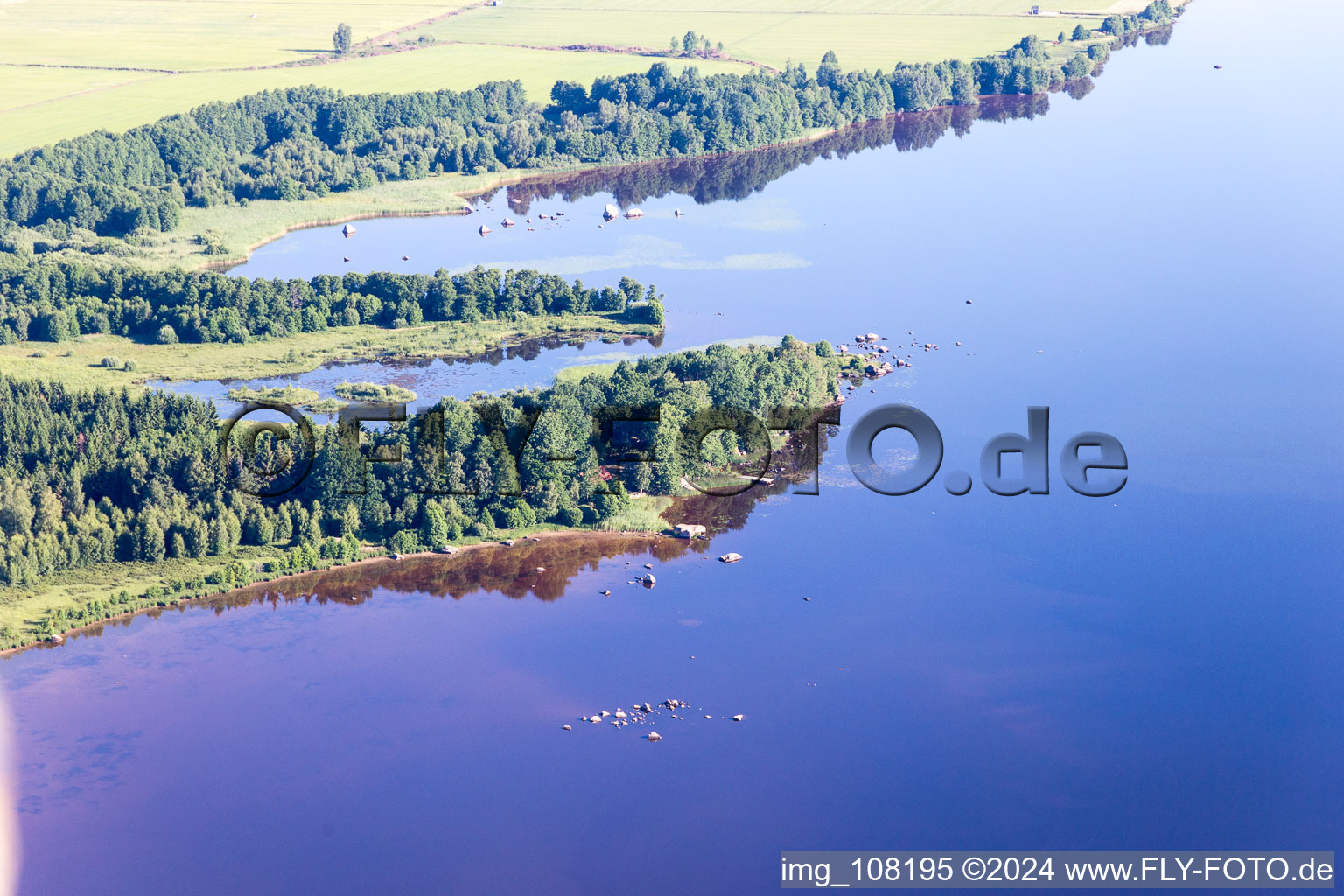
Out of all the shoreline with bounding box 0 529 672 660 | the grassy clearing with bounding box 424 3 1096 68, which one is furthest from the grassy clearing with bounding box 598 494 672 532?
the grassy clearing with bounding box 424 3 1096 68

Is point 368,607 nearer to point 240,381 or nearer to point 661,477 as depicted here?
point 661,477

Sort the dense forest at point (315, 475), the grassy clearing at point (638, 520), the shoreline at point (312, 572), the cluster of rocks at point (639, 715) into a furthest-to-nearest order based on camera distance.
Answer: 1. the grassy clearing at point (638, 520)
2. the dense forest at point (315, 475)
3. the shoreline at point (312, 572)
4. the cluster of rocks at point (639, 715)

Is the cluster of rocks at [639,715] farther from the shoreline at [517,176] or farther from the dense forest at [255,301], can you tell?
the shoreline at [517,176]

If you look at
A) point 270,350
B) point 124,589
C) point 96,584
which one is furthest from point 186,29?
point 124,589

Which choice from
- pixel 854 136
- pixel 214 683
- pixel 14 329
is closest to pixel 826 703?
pixel 214 683

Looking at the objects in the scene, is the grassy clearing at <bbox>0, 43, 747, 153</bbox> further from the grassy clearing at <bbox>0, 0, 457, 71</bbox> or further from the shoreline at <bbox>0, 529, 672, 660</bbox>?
the shoreline at <bbox>0, 529, 672, 660</bbox>

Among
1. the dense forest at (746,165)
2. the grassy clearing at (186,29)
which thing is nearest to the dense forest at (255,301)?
the dense forest at (746,165)
